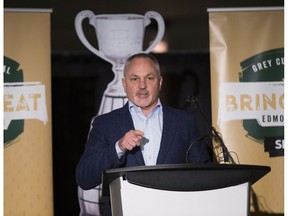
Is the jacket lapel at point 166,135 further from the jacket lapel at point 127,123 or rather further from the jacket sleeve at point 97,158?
the jacket sleeve at point 97,158

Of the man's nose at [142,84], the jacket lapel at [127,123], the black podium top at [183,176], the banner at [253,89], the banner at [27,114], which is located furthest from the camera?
the banner at [253,89]

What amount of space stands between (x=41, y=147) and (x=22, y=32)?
0.75m

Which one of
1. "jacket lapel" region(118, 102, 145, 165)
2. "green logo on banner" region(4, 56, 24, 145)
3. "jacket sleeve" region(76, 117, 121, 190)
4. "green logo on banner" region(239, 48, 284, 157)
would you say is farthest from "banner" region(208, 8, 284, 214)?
"green logo on banner" region(4, 56, 24, 145)

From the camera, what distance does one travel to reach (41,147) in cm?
319

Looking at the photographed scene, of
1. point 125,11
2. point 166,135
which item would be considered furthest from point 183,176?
point 125,11

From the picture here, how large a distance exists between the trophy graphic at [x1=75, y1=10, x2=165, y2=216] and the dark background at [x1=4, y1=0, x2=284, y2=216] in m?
0.04

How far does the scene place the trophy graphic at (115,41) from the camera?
3.25 m

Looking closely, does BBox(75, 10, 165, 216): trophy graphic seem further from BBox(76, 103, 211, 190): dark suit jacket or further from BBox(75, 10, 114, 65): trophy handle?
BBox(76, 103, 211, 190): dark suit jacket

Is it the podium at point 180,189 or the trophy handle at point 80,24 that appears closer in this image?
the podium at point 180,189

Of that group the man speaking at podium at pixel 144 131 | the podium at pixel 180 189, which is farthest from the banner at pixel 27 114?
the podium at pixel 180 189

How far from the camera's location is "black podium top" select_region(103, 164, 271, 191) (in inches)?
77.5

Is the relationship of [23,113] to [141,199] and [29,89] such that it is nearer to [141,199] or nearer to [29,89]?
[29,89]

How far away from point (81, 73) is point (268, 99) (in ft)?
4.06

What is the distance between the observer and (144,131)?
285cm
